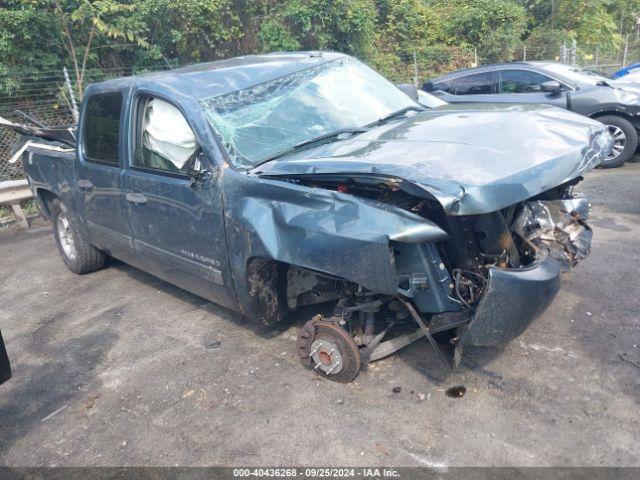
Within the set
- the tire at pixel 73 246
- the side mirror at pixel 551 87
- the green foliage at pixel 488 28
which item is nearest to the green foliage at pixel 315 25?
the green foliage at pixel 488 28

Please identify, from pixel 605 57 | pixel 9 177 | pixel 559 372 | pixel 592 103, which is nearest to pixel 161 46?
pixel 9 177

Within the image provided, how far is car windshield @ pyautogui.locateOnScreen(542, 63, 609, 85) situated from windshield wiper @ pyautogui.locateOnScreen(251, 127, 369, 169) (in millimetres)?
6049

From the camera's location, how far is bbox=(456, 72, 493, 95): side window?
911cm

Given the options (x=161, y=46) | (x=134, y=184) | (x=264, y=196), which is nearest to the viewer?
(x=264, y=196)

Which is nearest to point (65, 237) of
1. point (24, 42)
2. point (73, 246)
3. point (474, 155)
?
point (73, 246)

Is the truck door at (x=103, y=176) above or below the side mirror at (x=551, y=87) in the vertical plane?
above

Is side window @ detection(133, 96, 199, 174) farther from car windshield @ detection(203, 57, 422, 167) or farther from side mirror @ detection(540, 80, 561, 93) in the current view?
side mirror @ detection(540, 80, 561, 93)

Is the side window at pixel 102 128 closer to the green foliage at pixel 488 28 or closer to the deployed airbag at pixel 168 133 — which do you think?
the deployed airbag at pixel 168 133

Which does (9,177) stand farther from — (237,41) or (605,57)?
(605,57)

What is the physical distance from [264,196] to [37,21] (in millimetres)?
8825

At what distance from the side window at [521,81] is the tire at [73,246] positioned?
6.65 metres

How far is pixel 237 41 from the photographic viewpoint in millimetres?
13156

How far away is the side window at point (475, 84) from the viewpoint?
29.9 feet

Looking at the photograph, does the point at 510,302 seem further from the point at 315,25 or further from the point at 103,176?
the point at 315,25
